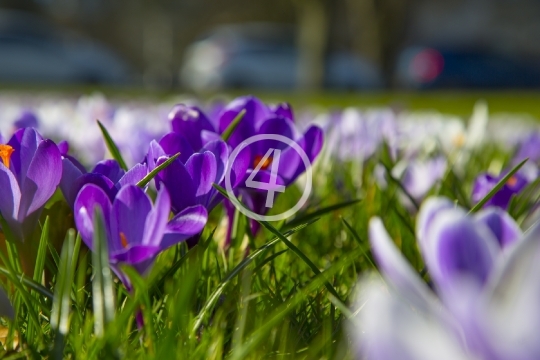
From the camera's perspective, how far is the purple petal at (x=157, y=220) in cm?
64

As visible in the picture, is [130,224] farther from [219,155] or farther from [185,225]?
[219,155]

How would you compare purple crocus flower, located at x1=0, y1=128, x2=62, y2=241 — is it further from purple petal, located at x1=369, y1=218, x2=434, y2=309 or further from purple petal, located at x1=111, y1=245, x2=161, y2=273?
purple petal, located at x1=369, y1=218, x2=434, y2=309

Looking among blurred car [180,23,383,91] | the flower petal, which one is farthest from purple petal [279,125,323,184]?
blurred car [180,23,383,91]

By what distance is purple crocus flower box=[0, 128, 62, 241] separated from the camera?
2.55ft

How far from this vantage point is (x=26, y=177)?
2.61 ft

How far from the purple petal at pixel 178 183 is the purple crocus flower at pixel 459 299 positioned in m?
0.34

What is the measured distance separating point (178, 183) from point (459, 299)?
1.40 ft

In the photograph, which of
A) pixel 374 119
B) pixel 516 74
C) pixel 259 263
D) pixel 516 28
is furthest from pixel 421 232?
pixel 516 28

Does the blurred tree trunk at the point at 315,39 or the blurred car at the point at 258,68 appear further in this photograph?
the blurred car at the point at 258,68

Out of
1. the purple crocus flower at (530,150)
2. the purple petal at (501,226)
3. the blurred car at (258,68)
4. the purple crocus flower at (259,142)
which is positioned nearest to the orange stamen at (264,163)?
the purple crocus flower at (259,142)

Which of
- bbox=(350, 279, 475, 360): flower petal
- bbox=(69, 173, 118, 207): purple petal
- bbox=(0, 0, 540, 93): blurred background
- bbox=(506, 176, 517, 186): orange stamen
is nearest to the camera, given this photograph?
bbox=(350, 279, 475, 360): flower petal

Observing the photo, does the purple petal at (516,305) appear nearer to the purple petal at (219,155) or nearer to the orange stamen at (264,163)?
the purple petal at (219,155)

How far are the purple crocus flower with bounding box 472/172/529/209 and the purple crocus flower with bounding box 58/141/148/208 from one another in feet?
1.71

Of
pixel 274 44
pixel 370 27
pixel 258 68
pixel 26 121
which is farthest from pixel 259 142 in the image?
pixel 274 44
